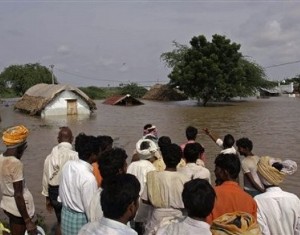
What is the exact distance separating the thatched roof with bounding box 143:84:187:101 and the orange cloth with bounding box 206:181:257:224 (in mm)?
42924

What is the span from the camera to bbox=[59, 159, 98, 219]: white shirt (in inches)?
140

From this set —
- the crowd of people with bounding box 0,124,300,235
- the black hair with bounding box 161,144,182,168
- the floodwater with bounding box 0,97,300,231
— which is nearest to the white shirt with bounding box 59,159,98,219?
the crowd of people with bounding box 0,124,300,235

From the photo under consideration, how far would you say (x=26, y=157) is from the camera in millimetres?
12516

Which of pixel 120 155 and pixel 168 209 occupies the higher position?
pixel 120 155

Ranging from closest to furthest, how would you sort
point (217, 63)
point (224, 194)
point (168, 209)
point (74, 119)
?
point (224, 194) → point (168, 209) → point (74, 119) → point (217, 63)

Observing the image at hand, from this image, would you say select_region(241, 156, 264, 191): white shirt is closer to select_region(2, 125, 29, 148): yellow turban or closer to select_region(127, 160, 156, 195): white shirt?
select_region(127, 160, 156, 195): white shirt

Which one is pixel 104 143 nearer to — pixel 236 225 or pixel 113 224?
pixel 113 224

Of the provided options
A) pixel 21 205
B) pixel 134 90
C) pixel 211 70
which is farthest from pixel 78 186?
pixel 134 90

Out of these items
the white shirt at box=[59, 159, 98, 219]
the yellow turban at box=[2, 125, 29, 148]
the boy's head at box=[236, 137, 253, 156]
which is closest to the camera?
the white shirt at box=[59, 159, 98, 219]

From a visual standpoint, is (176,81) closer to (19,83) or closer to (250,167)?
(19,83)

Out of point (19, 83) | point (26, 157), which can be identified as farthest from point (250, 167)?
point (19, 83)

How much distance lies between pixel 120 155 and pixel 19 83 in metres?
49.8

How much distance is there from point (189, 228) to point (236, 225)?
1.01 ft

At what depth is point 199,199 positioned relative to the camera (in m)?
2.60
